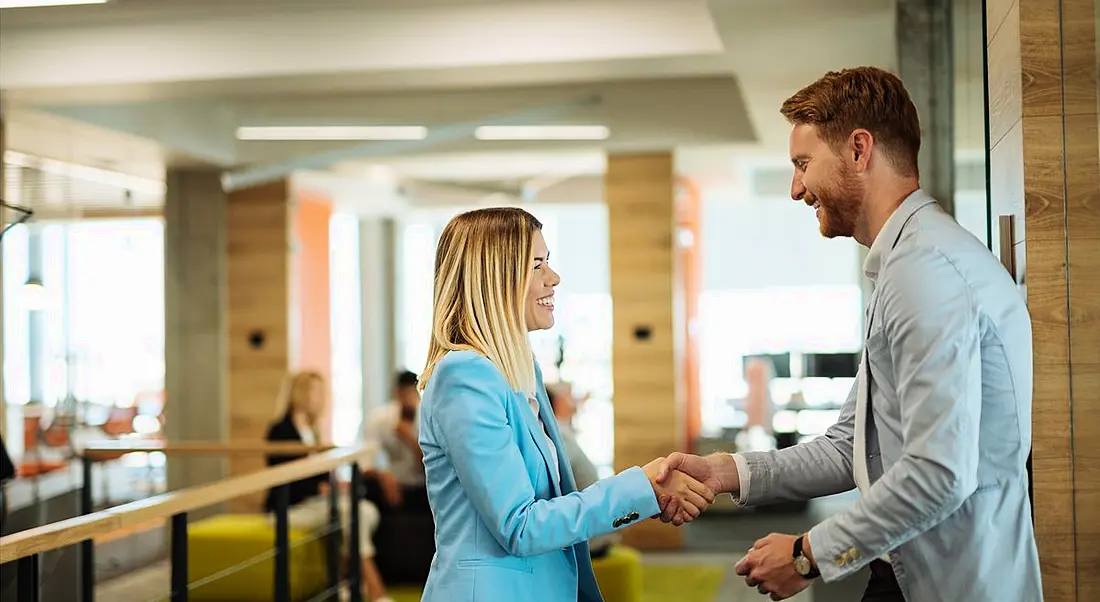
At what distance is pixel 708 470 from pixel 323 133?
6375mm

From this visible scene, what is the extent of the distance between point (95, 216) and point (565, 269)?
977 cm

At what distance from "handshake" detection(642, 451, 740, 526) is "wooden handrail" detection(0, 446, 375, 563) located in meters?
1.40

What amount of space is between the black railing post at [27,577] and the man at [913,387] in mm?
1693

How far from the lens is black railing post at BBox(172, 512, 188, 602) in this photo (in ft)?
11.5

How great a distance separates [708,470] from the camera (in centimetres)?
245

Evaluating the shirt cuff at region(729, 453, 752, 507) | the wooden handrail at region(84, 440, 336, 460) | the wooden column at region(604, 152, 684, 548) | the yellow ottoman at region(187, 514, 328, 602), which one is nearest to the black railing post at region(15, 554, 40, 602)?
the shirt cuff at region(729, 453, 752, 507)

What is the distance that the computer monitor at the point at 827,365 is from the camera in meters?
13.2

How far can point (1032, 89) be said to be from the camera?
2.51 metres

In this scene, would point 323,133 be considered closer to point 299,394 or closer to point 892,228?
point 299,394

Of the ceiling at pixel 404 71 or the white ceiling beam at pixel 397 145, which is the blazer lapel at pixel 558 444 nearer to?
the ceiling at pixel 404 71

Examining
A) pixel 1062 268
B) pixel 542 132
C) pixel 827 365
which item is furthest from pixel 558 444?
pixel 827 365

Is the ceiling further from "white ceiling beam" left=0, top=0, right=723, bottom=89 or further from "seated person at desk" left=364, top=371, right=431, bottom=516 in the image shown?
"seated person at desk" left=364, top=371, right=431, bottom=516

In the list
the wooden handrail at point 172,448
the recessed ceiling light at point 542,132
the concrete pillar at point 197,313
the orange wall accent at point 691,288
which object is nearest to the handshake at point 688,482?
the wooden handrail at point 172,448

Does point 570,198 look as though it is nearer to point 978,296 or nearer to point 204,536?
point 204,536
